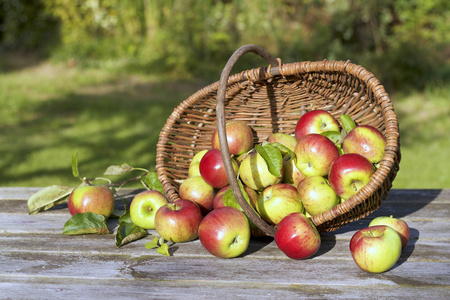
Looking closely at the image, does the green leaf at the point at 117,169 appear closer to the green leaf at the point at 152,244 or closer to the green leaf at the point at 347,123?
the green leaf at the point at 152,244

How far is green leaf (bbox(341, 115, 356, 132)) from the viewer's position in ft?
5.42

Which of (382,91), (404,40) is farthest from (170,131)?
(404,40)

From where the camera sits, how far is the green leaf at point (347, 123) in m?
1.65

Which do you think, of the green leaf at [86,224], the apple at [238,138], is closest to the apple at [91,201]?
the green leaf at [86,224]

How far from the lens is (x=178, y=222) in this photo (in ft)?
4.77

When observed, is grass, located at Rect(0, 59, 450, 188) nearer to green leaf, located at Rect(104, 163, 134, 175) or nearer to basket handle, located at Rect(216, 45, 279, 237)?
green leaf, located at Rect(104, 163, 134, 175)

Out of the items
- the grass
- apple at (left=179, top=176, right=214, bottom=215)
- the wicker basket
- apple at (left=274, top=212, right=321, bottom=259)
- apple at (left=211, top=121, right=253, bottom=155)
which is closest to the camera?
apple at (left=274, top=212, right=321, bottom=259)

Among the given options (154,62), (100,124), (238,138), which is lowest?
(100,124)

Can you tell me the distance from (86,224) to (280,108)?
842mm

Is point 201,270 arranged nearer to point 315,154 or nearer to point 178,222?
point 178,222

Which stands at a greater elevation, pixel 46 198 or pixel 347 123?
pixel 347 123

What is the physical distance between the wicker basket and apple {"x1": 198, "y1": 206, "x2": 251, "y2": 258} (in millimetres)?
55

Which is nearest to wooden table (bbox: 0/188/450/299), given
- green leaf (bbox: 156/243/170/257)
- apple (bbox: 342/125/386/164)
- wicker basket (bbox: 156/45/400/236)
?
green leaf (bbox: 156/243/170/257)

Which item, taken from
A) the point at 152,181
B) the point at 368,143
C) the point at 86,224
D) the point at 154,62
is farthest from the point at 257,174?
the point at 154,62
